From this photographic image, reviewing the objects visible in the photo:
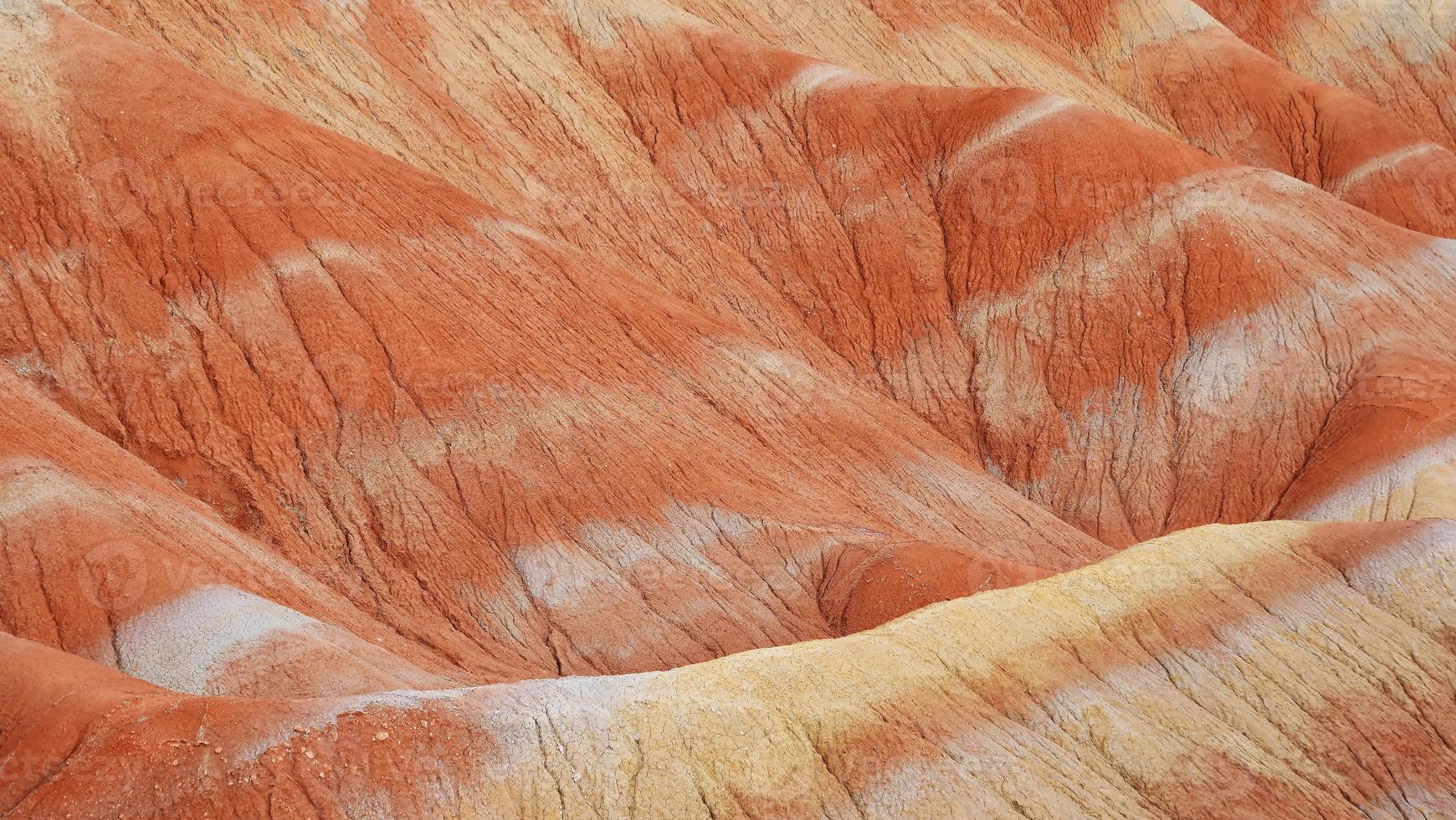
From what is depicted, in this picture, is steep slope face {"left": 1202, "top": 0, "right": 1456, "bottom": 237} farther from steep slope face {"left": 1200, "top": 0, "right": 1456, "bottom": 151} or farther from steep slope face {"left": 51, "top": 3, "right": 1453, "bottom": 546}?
steep slope face {"left": 51, "top": 3, "right": 1453, "bottom": 546}

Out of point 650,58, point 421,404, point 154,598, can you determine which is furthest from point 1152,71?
point 154,598

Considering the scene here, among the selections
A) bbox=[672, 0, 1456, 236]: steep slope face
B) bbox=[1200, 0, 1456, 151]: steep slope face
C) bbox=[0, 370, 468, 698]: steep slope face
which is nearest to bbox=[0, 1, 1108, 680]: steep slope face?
bbox=[0, 370, 468, 698]: steep slope face

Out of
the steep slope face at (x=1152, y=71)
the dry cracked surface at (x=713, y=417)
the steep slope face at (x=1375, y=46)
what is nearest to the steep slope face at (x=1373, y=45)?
the steep slope face at (x=1375, y=46)

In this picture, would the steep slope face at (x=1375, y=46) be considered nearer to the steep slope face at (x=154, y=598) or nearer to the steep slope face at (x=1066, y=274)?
the steep slope face at (x=1066, y=274)

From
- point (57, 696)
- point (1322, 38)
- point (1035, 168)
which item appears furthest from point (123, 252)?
point (1322, 38)

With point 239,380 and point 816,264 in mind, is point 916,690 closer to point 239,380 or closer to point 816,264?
point 239,380

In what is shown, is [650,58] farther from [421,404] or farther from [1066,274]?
[421,404]
